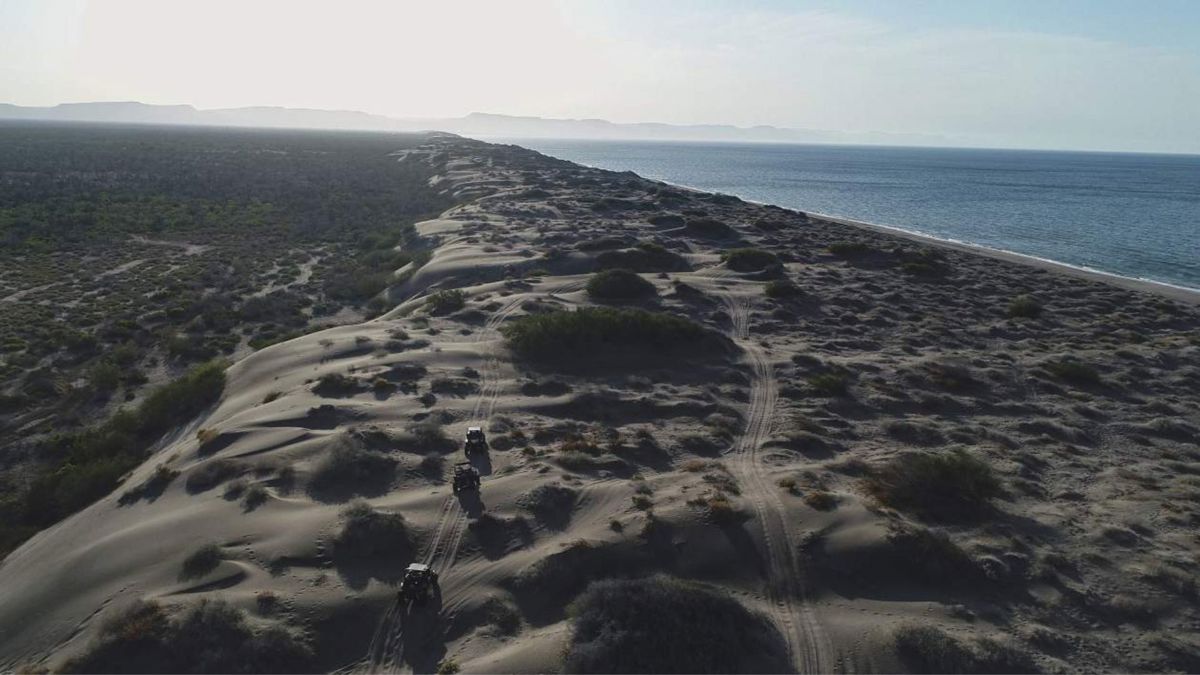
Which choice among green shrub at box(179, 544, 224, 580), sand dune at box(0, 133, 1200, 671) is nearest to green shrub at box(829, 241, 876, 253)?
sand dune at box(0, 133, 1200, 671)

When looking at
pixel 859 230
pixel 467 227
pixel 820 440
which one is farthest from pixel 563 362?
pixel 859 230

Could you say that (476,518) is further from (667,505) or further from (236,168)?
(236,168)

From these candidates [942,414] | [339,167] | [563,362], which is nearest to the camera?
[942,414]

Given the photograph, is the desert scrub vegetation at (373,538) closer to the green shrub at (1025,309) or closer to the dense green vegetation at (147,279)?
the dense green vegetation at (147,279)

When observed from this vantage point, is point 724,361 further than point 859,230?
No

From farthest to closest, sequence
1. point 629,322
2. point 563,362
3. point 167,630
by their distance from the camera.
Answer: point 629,322 → point 563,362 → point 167,630

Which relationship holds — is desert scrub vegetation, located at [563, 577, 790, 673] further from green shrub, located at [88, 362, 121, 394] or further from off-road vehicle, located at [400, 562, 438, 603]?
green shrub, located at [88, 362, 121, 394]
